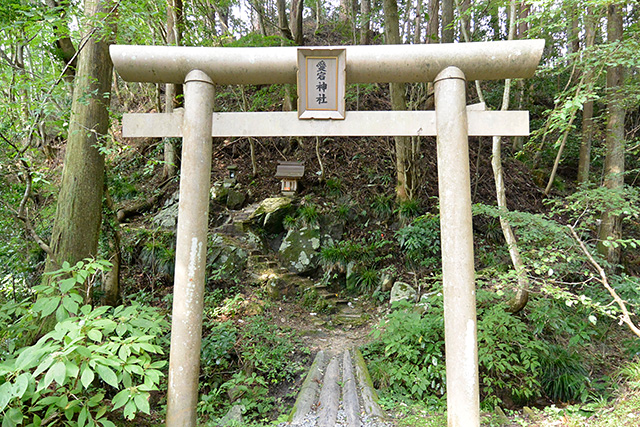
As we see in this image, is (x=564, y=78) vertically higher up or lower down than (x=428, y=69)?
higher up

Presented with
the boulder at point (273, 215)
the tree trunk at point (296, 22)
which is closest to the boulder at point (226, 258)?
the boulder at point (273, 215)

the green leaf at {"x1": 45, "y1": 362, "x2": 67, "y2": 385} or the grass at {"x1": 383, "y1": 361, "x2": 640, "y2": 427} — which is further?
the grass at {"x1": 383, "y1": 361, "x2": 640, "y2": 427}

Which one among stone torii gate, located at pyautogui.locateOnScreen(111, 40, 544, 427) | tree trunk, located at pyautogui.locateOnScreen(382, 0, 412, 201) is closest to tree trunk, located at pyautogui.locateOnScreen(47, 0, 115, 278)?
stone torii gate, located at pyautogui.locateOnScreen(111, 40, 544, 427)

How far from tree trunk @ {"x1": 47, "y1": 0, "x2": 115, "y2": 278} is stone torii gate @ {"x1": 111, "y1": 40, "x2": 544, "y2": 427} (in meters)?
1.45

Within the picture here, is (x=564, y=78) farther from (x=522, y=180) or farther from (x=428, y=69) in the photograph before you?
(x=428, y=69)

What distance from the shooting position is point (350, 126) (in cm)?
289

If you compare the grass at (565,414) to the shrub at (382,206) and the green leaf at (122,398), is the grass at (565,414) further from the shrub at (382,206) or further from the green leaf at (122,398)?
the shrub at (382,206)

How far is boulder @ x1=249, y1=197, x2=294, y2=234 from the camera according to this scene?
25.6 ft

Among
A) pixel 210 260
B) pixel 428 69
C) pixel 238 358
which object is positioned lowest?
pixel 238 358

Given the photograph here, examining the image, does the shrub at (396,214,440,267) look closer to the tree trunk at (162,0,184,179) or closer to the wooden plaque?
the wooden plaque

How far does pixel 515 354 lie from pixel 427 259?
9.83ft

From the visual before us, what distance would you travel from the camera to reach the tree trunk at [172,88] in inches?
302

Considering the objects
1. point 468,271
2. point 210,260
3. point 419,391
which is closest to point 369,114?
point 468,271

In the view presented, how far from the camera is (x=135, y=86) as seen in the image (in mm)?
12352
